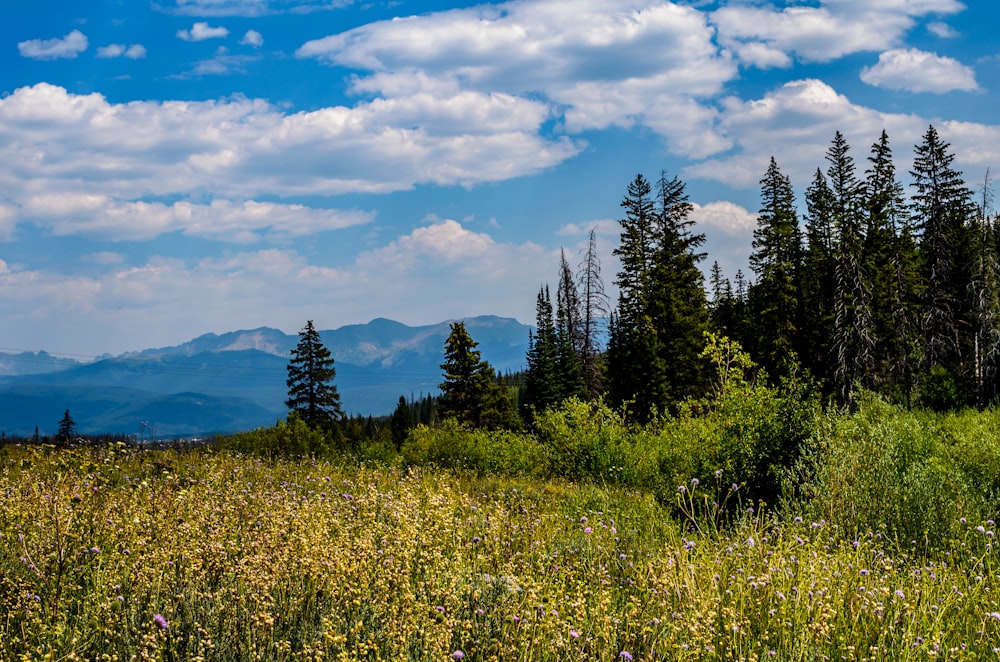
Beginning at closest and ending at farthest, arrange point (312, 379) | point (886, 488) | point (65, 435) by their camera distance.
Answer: point (886, 488) → point (65, 435) → point (312, 379)

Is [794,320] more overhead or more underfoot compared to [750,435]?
more overhead

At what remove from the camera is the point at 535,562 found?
6.16m

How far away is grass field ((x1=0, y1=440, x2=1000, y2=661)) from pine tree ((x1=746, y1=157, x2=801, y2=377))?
1539 inches

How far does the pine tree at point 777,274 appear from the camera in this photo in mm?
43750

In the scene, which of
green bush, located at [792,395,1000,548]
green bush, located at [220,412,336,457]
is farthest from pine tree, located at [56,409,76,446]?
green bush, located at [792,395,1000,548]

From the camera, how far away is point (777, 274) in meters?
44.1

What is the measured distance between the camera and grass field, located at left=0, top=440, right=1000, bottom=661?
153 inches

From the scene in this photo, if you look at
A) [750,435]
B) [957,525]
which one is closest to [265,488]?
[750,435]

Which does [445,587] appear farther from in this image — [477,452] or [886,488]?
[477,452]

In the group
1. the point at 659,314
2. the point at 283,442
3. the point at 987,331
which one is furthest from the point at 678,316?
the point at 283,442

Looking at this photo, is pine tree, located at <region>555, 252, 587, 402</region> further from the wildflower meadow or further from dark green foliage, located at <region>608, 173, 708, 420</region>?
the wildflower meadow

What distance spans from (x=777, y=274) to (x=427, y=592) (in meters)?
43.6

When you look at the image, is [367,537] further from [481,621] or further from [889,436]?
[889,436]

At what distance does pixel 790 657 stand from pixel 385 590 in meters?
2.35
